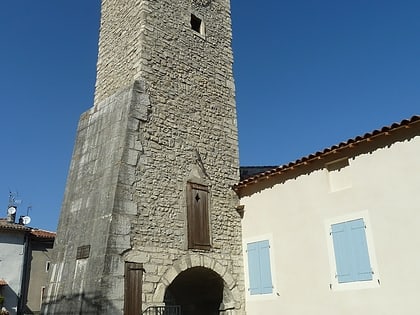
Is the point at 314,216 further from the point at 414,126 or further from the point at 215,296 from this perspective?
the point at 215,296

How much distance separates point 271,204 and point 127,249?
127 inches

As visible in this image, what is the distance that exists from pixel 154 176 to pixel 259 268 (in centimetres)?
295

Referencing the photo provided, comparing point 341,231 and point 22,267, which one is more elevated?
point 22,267

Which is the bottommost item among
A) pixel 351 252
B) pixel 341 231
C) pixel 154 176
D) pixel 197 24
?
pixel 351 252

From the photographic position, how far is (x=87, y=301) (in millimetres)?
6852

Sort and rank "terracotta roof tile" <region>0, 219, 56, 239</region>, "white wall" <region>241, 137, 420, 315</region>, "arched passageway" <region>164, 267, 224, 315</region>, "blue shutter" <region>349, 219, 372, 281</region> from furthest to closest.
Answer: "terracotta roof tile" <region>0, 219, 56, 239</region>, "arched passageway" <region>164, 267, 224, 315</region>, "blue shutter" <region>349, 219, 372, 281</region>, "white wall" <region>241, 137, 420, 315</region>

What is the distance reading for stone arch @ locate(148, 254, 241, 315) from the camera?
7.71m

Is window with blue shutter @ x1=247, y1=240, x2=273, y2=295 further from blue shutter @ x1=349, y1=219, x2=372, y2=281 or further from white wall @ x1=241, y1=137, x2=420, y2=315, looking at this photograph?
blue shutter @ x1=349, y1=219, x2=372, y2=281

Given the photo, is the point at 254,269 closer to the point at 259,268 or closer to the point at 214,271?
the point at 259,268

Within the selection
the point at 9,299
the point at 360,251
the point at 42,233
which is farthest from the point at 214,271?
the point at 42,233

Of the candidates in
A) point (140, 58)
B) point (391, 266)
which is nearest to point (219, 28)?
point (140, 58)

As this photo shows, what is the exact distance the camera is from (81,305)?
6.96m

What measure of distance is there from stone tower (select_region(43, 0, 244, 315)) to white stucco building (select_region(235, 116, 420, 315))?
35.5 inches

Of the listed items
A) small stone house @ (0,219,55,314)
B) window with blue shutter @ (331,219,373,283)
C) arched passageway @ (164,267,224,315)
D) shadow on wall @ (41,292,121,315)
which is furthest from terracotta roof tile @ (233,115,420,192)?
small stone house @ (0,219,55,314)
